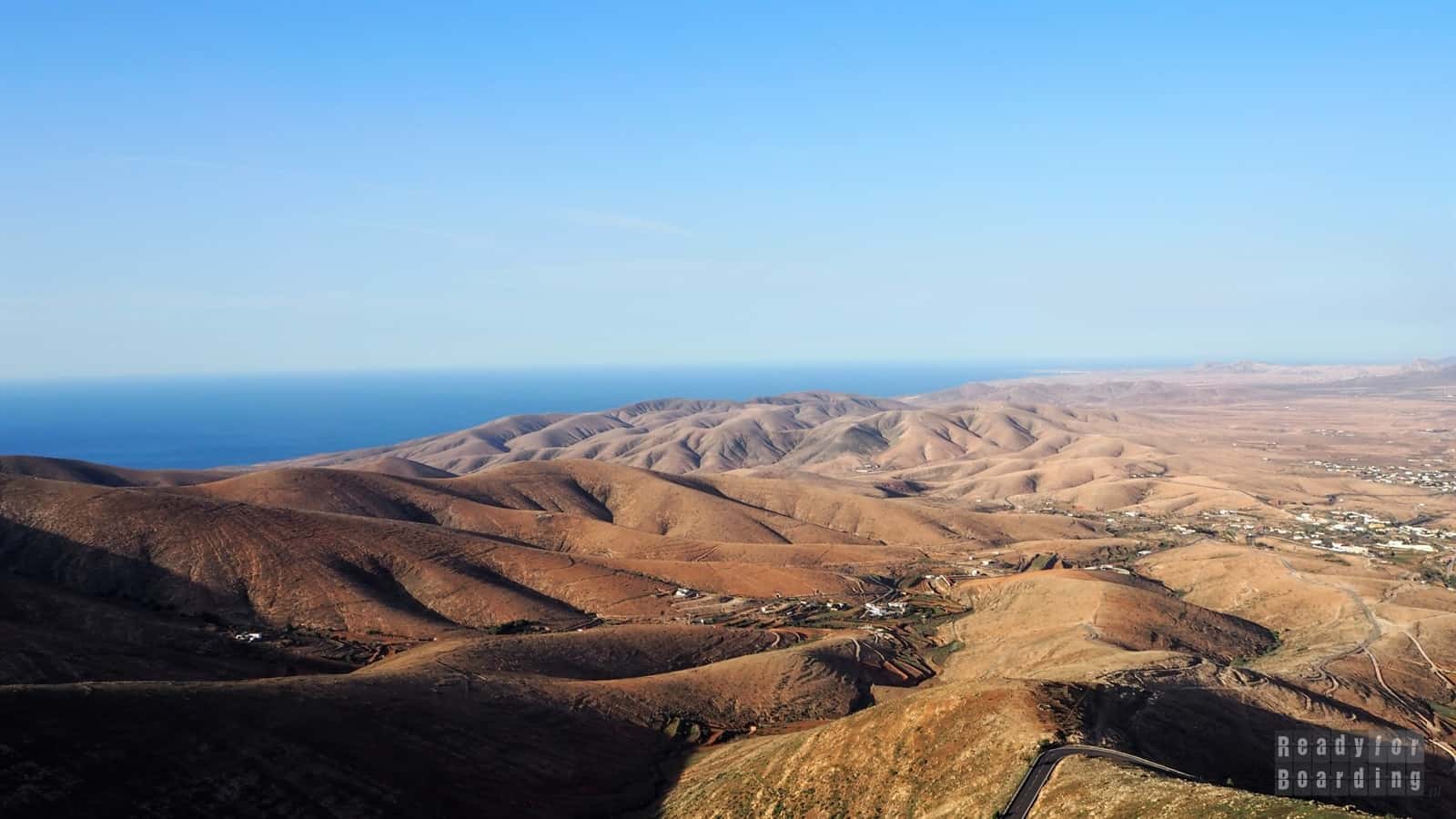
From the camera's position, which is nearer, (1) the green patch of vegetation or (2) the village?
(1) the green patch of vegetation

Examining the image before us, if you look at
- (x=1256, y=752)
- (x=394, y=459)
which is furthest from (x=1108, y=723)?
(x=394, y=459)

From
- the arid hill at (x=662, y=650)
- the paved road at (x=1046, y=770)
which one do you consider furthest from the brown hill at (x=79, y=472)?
the paved road at (x=1046, y=770)

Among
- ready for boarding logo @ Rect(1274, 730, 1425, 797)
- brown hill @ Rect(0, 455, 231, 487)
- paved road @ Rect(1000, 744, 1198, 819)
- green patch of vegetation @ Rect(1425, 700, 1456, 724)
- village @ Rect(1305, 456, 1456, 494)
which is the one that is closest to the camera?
paved road @ Rect(1000, 744, 1198, 819)

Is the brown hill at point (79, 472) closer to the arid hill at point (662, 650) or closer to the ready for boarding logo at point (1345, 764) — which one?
the arid hill at point (662, 650)

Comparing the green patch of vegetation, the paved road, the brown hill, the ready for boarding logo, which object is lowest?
the green patch of vegetation

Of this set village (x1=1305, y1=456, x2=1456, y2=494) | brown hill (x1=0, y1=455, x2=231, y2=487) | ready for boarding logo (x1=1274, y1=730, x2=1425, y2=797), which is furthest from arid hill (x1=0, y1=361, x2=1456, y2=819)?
village (x1=1305, y1=456, x2=1456, y2=494)

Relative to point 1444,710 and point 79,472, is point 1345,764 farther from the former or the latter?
point 79,472

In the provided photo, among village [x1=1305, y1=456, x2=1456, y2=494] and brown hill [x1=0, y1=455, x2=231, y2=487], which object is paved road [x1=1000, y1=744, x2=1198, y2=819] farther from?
village [x1=1305, y1=456, x2=1456, y2=494]
